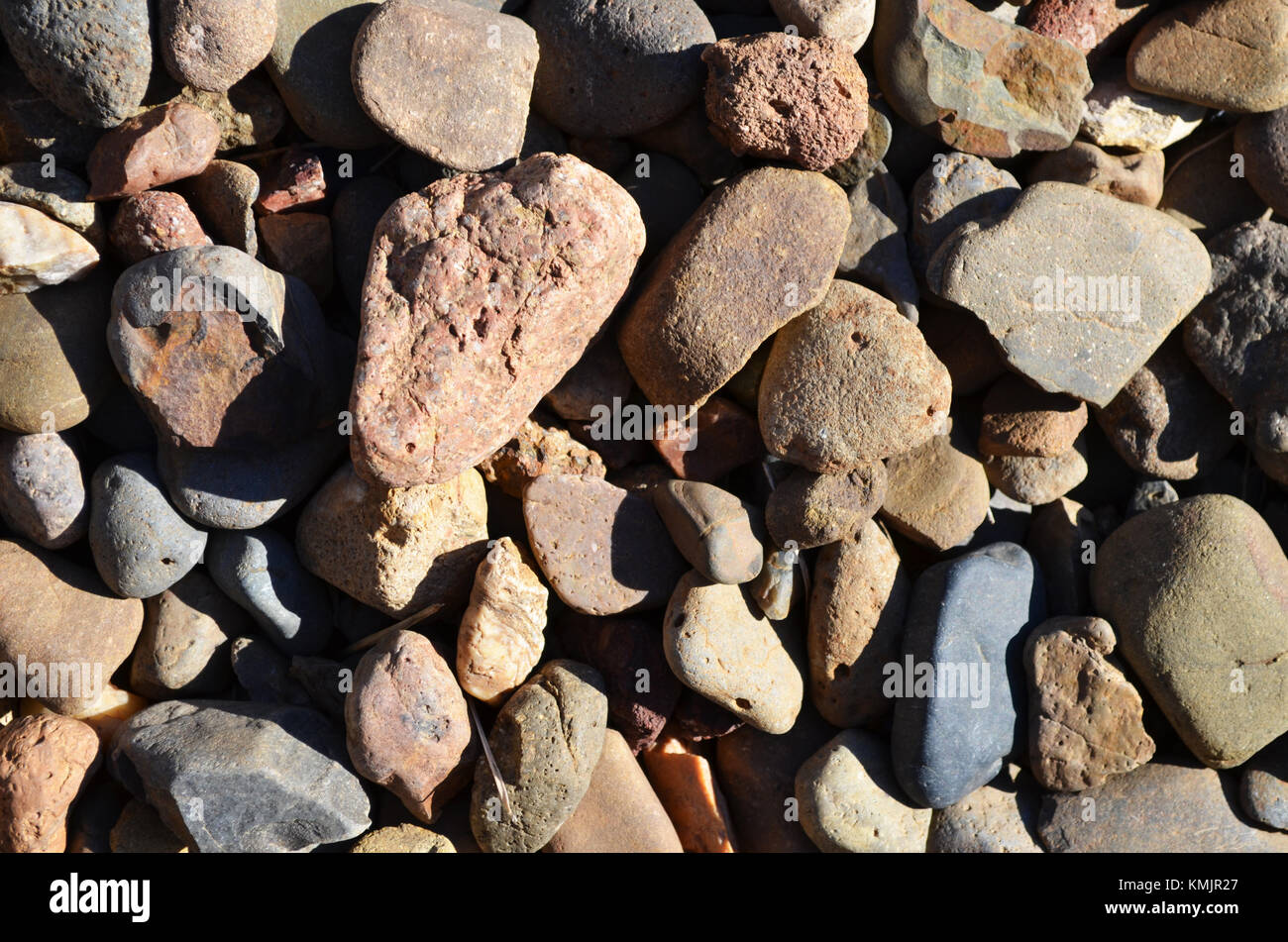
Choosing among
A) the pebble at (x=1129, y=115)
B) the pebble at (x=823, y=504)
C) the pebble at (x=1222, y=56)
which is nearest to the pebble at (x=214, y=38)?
the pebble at (x=823, y=504)

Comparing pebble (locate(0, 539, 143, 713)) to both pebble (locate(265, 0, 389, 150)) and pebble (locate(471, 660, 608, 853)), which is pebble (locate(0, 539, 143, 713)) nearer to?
pebble (locate(471, 660, 608, 853))

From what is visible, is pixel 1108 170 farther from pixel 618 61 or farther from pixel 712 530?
pixel 712 530

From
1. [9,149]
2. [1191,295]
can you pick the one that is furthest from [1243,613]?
[9,149]

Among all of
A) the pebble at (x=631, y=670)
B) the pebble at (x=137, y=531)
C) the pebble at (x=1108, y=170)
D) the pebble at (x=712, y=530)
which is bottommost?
the pebble at (x=631, y=670)

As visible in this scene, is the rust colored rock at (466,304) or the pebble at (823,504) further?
the pebble at (823,504)

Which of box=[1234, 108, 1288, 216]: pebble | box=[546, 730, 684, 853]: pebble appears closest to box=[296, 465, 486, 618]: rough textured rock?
box=[546, 730, 684, 853]: pebble

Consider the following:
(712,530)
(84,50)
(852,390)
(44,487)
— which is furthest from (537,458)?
(84,50)

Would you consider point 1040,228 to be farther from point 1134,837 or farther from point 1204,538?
point 1134,837

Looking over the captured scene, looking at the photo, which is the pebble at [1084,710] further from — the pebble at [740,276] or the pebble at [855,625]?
the pebble at [740,276]
